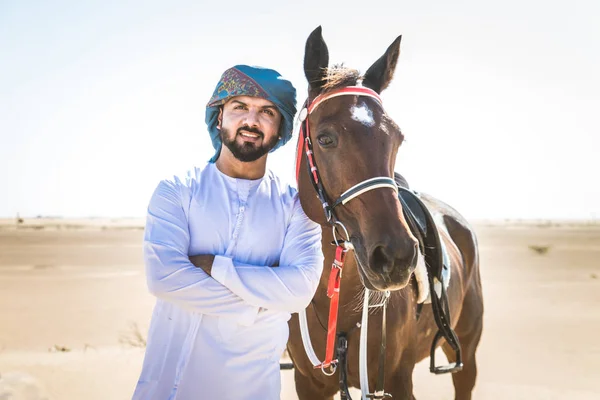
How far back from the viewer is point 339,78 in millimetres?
2768

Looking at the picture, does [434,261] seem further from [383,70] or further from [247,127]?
[247,127]

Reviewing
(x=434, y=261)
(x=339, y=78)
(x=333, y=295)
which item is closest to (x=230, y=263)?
(x=333, y=295)

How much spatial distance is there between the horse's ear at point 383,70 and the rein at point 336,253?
198 mm

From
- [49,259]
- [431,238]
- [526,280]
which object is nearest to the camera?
[431,238]

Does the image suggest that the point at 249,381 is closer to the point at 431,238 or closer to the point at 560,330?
the point at 431,238

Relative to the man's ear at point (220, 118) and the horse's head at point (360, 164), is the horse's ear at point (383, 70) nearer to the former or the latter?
the horse's head at point (360, 164)

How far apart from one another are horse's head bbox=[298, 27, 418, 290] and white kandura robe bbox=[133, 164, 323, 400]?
27 centimetres

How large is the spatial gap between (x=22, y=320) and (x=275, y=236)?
11273mm

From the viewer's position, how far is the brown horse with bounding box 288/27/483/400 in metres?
2.28

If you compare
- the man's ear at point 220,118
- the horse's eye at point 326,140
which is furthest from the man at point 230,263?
the horse's eye at point 326,140

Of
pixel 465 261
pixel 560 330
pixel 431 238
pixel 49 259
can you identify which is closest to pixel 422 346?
pixel 431 238

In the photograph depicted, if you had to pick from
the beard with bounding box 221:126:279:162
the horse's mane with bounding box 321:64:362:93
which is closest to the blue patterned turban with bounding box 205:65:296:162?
the beard with bounding box 221:126:279:162

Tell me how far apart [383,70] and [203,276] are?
5.26 ft

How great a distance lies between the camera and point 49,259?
2519cm
